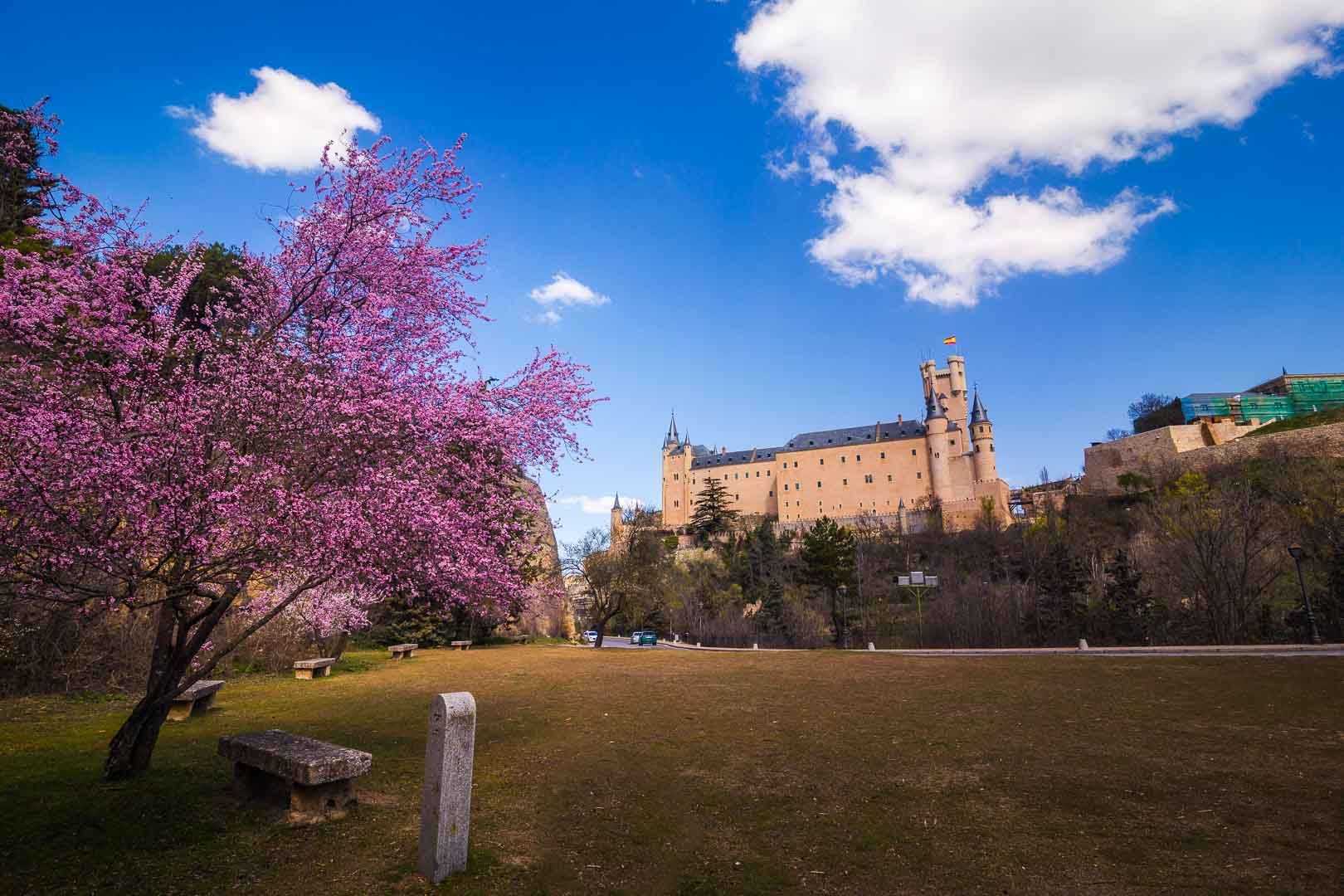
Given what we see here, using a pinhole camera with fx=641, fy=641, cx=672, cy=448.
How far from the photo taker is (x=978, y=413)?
308 ft

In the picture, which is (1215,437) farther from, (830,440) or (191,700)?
(191,700)

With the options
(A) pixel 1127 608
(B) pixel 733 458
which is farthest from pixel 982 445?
(A) pixel 1127 608

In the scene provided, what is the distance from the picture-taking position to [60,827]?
523 cm

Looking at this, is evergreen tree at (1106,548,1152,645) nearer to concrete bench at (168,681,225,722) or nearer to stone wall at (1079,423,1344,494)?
concrete bench at (168,681,225,722)

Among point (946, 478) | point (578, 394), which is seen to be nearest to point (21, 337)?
point (578, 394)

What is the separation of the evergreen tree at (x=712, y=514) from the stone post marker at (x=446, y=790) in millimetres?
96518

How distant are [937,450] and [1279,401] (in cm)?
4838

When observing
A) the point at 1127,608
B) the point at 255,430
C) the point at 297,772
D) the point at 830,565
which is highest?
the point at 255,430

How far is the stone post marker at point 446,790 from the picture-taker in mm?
4637

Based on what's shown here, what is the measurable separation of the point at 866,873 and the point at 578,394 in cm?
638

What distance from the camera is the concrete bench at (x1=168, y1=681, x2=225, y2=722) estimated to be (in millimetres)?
10039

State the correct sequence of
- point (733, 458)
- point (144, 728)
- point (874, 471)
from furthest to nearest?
point (733, 458), point (874, 471), point (144, 728)

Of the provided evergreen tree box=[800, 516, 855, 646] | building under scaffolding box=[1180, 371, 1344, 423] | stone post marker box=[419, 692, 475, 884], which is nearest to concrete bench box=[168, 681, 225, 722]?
stone post marker box=[419, 692, 475, 884]

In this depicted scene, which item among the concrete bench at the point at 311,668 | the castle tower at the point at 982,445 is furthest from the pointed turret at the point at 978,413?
the concrete bench at the point at 311,668
